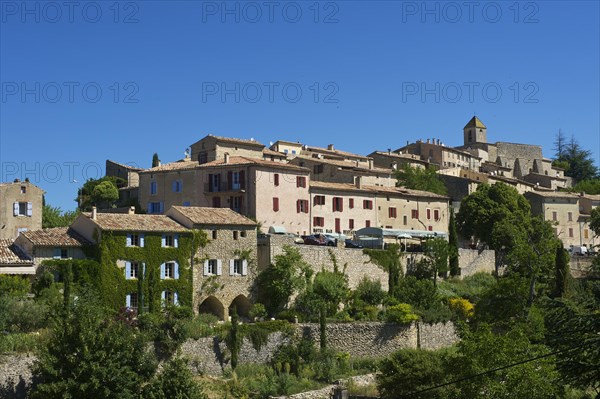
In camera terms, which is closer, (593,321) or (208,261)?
(593,321)

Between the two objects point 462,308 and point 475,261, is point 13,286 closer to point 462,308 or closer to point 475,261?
point 462,308

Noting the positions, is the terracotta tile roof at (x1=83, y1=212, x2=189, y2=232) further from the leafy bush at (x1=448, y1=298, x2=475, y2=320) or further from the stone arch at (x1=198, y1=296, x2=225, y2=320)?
the leafy bush at (x1=448, y1=298, x2=475, y2=320)

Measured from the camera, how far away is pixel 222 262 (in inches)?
1922

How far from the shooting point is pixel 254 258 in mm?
50312

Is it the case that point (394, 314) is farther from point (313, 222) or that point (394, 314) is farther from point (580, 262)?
point (580, 262)

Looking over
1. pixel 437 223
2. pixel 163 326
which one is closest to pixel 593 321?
pixel 163 326

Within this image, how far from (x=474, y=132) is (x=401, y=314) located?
260ft

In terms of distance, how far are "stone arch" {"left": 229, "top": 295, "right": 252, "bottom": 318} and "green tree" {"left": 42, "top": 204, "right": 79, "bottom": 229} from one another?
1773cm

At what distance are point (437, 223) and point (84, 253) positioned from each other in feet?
118

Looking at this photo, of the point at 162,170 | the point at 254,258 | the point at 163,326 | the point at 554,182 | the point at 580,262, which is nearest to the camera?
the point at 163,326

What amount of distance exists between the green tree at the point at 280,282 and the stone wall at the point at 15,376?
54.8 ft

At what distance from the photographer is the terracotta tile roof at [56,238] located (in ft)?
142

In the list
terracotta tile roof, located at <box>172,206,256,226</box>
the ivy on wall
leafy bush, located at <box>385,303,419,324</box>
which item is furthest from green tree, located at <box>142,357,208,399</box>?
leafy bush, located at <box>385,303,419,324</box>

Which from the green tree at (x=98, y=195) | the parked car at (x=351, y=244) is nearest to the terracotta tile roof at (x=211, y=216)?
the parked car at (x=351, y=244)
